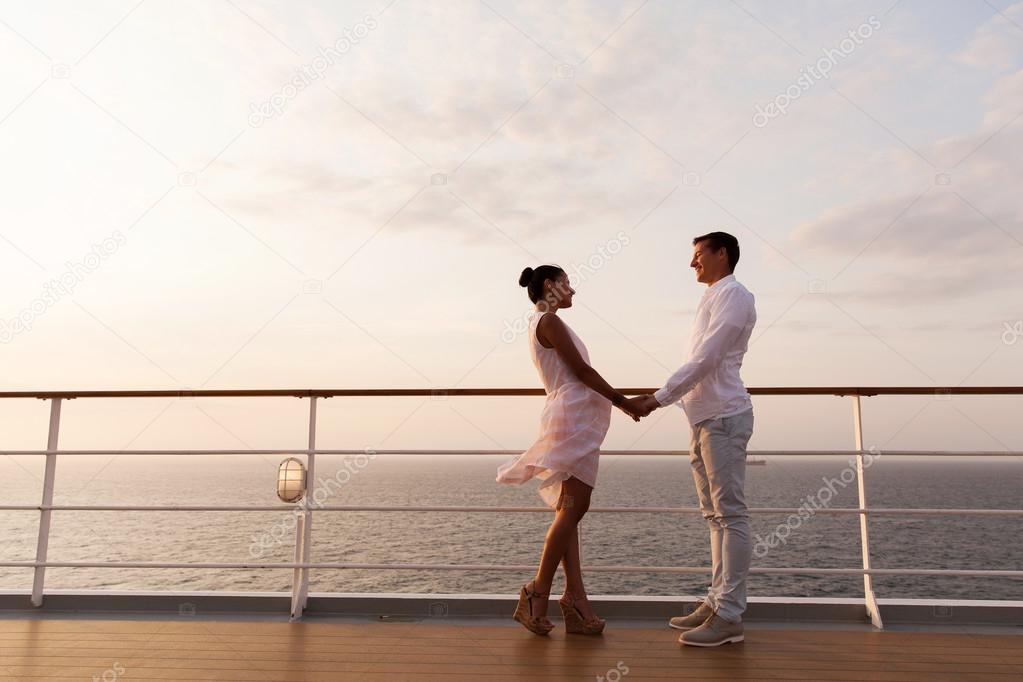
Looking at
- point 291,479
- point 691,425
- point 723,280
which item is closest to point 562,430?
point 691,425

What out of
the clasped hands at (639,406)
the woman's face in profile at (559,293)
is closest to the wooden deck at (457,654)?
the clasped hands at (639,406)

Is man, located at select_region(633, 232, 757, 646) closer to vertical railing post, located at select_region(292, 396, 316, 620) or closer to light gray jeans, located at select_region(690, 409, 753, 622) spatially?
light gray jeans, located at select_region(690, 409, 753, 622)

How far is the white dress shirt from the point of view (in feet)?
6.17

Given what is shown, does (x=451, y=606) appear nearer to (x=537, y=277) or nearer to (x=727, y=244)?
(x=537, y=277)

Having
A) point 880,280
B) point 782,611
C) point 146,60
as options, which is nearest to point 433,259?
point 146,60

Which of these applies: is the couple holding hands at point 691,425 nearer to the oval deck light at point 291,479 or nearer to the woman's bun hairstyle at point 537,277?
the woman's bun hairstyle at point 537,277

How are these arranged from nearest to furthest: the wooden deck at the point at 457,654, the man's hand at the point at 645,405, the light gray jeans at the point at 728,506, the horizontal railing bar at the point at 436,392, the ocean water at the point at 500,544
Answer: the wooden deck at the point at 457,654 < the light gray jeans at the point at 728,506 < the man's hand at the point at 645,405 < the horizontal railing bar at the point at 436,392 < the ocean water at the point at 500,544

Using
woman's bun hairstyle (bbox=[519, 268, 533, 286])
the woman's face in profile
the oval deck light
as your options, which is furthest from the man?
the oval deck light

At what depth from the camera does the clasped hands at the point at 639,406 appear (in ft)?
6.44

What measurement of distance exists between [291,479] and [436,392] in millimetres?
976

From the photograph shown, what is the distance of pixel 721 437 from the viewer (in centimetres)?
189

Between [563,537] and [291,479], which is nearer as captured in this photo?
[563,537]

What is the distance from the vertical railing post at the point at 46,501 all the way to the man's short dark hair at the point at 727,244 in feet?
7.37

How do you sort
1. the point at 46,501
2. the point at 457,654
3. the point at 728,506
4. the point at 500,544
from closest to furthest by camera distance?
1. the point at 457,654
2. the point at 728,506
3. the point at 46,501
4. the point at 500,544
